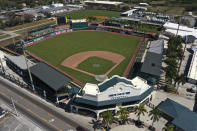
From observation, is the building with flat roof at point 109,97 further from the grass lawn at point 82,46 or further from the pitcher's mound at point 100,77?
the grass lawn at point 82,46

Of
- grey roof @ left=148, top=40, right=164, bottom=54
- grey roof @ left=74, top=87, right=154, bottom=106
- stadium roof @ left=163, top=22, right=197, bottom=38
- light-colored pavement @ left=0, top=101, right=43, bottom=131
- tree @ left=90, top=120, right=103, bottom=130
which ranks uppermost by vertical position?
stadium roof @ left=163, top=22, right=197, bottom=38

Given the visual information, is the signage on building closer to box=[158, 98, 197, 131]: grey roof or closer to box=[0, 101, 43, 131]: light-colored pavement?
box=[158, 98, 197, 131]: grey roof

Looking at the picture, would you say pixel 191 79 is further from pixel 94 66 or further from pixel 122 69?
pixel 94 66

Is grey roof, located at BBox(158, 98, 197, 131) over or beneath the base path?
beneath

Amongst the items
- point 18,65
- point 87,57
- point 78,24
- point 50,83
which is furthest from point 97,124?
point 78,24

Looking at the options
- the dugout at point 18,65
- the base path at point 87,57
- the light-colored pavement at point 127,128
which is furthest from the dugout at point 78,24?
the light-colored pavement at point 127,128

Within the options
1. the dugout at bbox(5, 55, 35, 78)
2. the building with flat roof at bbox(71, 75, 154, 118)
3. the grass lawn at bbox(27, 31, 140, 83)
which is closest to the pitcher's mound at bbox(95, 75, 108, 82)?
the grass lawn at bbox(27, 31, 140, 83)

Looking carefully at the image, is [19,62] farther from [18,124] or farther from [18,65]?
[18,124]
